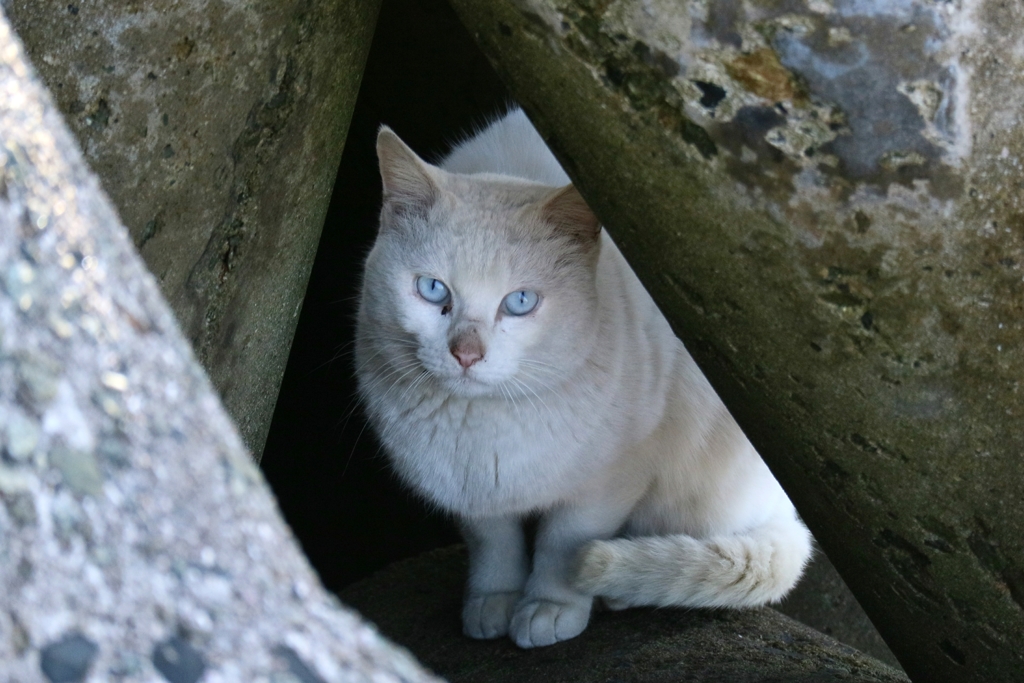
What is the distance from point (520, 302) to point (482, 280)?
0.10m

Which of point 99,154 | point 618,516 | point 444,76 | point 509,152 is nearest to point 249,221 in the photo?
point 99,154

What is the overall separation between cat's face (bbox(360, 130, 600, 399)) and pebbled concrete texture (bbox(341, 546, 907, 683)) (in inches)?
27.6

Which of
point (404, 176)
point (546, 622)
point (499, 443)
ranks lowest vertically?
point (546, 622)

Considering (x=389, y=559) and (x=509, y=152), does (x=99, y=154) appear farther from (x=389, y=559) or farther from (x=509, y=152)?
(x=389, y=559)

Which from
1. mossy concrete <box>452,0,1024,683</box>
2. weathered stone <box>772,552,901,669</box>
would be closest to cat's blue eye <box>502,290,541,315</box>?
mossy concrete <box>452,0,1024,683</box>

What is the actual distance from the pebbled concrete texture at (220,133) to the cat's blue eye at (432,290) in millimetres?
454

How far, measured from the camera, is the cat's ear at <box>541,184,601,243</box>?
2.03 meters

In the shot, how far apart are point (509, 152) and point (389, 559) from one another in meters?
2.11

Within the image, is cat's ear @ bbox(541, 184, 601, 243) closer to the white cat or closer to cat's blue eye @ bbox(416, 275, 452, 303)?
the white cat

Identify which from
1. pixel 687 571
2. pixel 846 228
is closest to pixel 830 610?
pixel 687 571

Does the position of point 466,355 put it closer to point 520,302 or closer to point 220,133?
point 520,302

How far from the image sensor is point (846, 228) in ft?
4.29

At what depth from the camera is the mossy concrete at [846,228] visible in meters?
1.23

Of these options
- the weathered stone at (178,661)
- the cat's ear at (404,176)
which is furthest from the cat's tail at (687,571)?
the weathered stone at (178,661)
